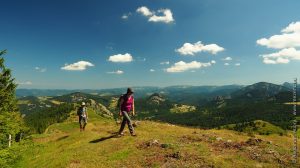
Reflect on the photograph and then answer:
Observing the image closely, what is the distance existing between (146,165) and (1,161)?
1095 cm

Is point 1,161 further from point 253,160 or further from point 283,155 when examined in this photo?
point 283,155

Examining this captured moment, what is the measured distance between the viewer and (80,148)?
2305 centimetres

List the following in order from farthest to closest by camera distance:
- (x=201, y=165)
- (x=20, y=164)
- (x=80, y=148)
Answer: (x=20, y=164) → (x=80, y=148) → (x=201, y=165)

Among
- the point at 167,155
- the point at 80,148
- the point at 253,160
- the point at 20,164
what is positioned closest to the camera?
the point at 253,160

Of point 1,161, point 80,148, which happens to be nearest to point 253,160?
point 80,148

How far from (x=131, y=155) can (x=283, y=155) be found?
1109cm

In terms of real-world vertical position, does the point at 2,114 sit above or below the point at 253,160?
above

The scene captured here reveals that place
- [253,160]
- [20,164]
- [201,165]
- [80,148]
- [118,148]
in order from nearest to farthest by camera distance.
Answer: [201,165] → [253,160] → [118,148] → [80,148] → [20,164]

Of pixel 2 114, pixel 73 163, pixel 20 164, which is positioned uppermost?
pixel 2 114

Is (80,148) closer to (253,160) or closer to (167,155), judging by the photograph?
(167,155)

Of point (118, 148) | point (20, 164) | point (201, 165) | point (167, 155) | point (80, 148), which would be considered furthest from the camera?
point (20, 164)

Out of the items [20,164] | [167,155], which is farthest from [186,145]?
[20,164]

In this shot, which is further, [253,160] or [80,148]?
[80,148]

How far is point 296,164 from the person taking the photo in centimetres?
1689
